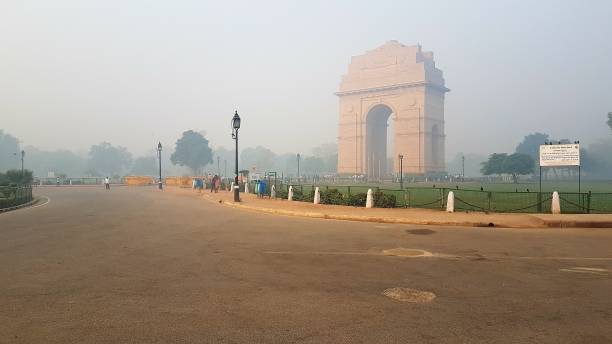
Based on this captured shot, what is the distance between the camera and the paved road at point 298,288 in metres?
4.44

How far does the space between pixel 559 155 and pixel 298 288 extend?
1860 centimetres

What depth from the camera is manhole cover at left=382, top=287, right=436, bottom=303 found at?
556 cm

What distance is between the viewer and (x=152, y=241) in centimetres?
1035

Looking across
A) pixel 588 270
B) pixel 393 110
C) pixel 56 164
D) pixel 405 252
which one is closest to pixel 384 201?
pixel 405 252

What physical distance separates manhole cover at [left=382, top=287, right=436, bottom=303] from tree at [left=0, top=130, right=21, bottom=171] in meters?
165

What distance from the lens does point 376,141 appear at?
92.6 meters

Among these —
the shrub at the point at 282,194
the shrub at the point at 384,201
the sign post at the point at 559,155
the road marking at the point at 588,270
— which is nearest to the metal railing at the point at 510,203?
the shrub at the point at 282,194

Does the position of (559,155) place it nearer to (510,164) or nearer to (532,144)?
(510,164)

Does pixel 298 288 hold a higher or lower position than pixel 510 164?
lower

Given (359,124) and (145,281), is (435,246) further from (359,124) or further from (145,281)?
(359,124)

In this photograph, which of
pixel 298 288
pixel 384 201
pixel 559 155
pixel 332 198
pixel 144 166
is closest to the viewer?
pixel 298 288

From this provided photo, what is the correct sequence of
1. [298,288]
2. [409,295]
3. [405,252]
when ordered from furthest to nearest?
[405,252], [298,288], [409,295]

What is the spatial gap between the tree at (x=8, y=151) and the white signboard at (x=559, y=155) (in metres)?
161

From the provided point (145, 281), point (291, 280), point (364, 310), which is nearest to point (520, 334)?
point (364, 310)
